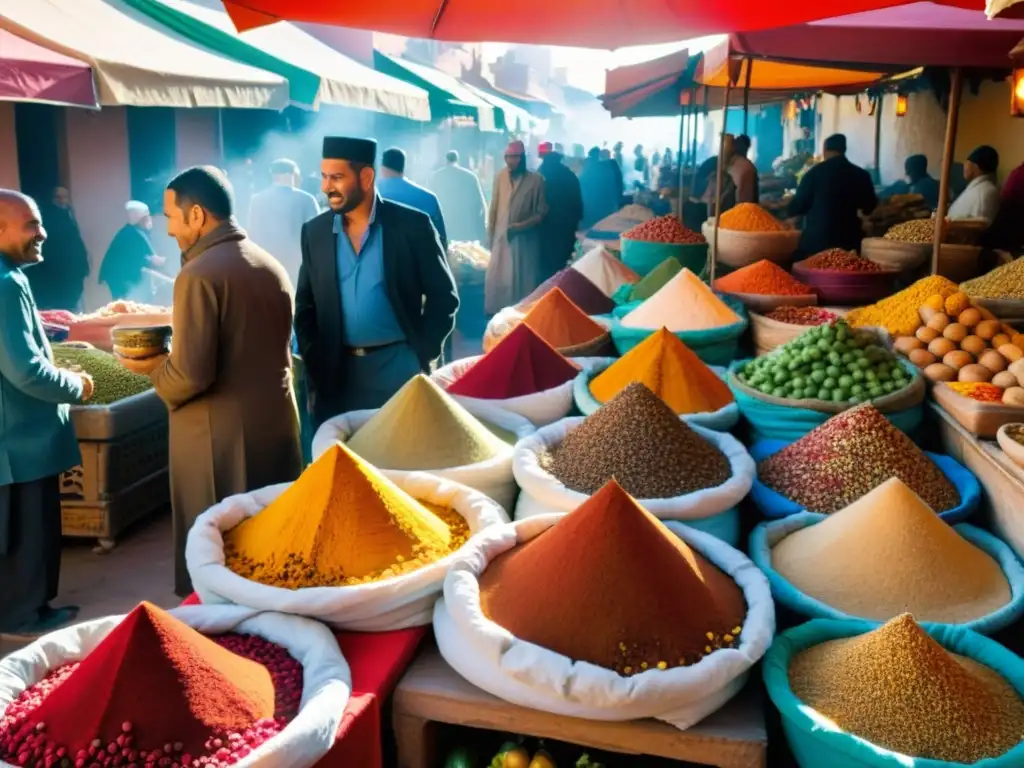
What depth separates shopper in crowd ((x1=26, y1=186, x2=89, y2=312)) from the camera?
635cm

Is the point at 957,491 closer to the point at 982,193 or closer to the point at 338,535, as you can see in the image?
the point at 338,535

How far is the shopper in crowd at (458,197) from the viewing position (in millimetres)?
8195

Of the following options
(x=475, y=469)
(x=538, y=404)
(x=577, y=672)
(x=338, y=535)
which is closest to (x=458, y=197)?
(x=538, y=404)

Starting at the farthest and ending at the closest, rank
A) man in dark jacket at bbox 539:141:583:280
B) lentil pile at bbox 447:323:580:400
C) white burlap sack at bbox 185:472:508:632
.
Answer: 1. man in dark jacket at bbox 539:141:583:280
2. lentil pile at bbox 447:323:580:400
3. white burlap sack at bbox 185:472:508:632

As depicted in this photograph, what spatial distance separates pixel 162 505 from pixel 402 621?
111 inches

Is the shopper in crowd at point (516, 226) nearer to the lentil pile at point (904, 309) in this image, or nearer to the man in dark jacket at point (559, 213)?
the man in dark jacket at point (559, 213)

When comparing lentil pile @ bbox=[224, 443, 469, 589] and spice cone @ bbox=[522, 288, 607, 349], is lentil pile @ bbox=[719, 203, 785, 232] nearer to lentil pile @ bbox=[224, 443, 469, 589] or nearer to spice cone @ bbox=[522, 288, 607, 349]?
spice cone @ bbox=[522, 288, 607, 349]

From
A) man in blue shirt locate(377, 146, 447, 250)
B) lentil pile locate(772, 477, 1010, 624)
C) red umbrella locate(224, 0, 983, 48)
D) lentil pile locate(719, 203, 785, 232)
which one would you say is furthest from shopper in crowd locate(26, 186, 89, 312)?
lentil pile locate(772, 477, 1010, 624)

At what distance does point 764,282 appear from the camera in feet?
12.6

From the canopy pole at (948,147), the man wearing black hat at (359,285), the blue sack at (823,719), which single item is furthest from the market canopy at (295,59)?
the blue sack at (823,719)

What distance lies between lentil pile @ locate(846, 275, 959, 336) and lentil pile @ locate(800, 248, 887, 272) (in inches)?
26.4

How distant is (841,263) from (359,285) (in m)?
2.16

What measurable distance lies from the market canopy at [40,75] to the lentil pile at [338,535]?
3.09 m

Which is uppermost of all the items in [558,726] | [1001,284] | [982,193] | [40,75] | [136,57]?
[136,57]
